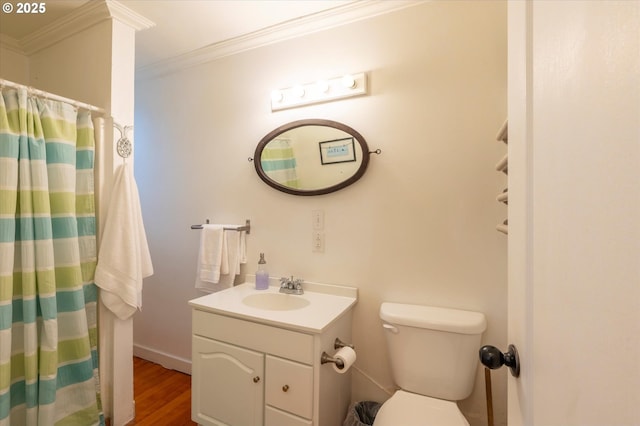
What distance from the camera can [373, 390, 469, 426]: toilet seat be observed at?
1102 millimetres

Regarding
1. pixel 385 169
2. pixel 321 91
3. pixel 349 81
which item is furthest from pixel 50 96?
pixel 385 169

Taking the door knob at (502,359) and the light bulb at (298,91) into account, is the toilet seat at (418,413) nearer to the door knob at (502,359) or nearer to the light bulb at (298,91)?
the door knob at (502,359)

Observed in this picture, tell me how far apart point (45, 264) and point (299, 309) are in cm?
122

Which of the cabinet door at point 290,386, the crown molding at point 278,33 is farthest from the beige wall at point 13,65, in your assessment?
the cabinet door at point 290,386

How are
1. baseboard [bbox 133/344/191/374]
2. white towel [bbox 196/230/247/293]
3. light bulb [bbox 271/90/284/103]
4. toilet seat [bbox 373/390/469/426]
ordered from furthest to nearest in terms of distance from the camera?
1. baseboard [bbox 133/344/191/374]
2. white towel [bbox 196/230/247/293]
3. light bulb [bbox 271/90/284/103]
4. toilet seat [bbox 373/390/469/426]

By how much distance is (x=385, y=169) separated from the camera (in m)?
1.58

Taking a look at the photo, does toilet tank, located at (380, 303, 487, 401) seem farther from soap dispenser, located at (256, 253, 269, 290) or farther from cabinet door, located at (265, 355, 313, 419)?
soap dispenser, located at (256, 253, 269, 290)

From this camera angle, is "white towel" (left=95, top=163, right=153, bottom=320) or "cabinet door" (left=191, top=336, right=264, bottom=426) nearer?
"cabinet door" (left=191, top=336, right=264, bottom=426)

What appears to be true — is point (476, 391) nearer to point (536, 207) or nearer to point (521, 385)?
point (521, 385)

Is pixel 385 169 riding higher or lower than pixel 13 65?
lower

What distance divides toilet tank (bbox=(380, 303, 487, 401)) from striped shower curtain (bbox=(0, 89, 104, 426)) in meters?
1.59

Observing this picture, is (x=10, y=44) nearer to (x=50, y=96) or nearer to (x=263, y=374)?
(x=50, y=96)

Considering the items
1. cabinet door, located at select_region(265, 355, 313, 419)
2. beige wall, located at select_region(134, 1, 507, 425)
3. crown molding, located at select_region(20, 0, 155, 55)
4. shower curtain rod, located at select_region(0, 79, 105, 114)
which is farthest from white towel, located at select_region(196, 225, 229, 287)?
crown molding, located at select_region(20, 0, 155, 55)

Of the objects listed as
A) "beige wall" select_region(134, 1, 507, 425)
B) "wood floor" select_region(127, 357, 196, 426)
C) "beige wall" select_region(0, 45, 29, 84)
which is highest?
"beige wall" select_region(0, 45, 29, 84)
